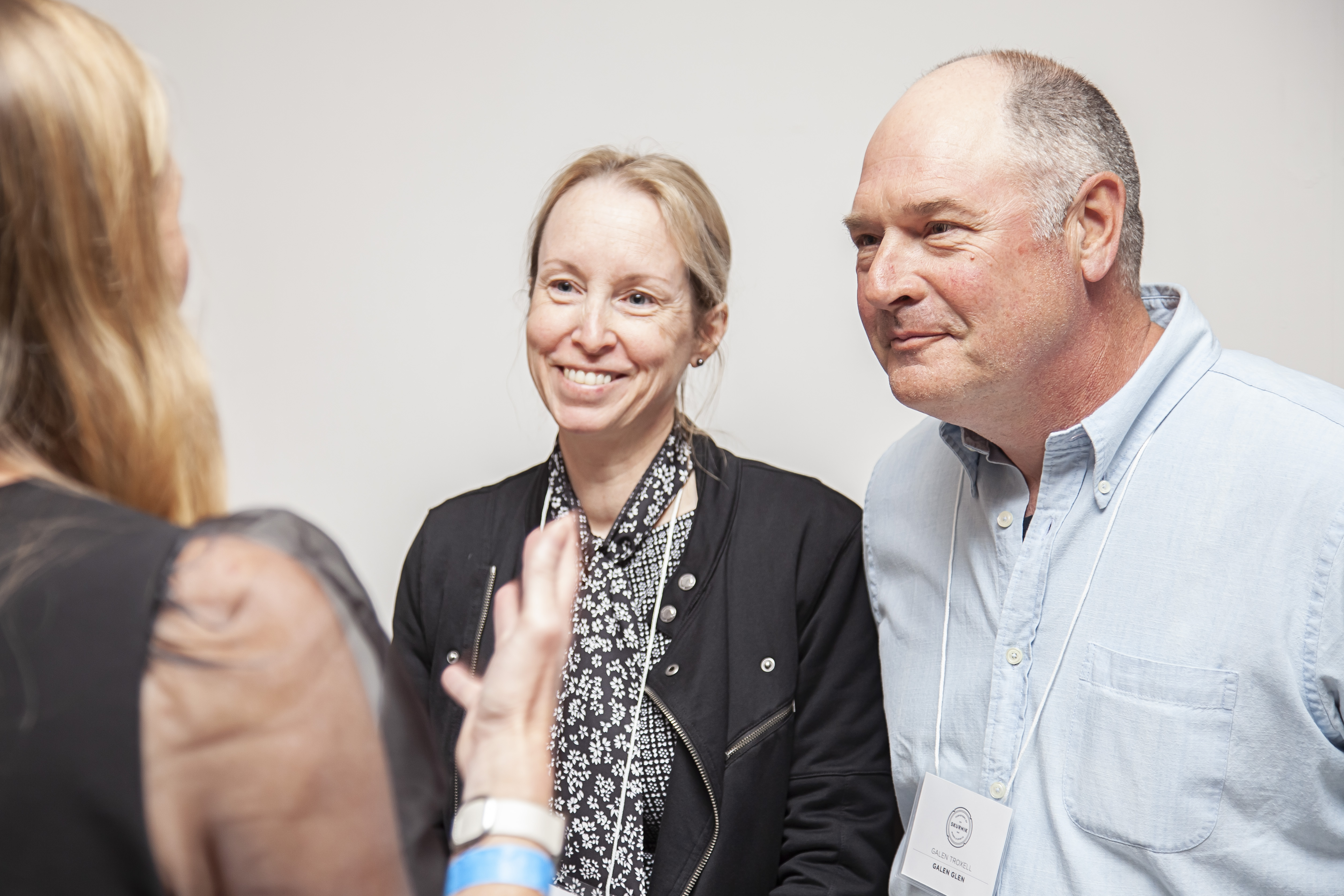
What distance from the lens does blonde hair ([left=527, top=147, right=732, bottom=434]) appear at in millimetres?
1772

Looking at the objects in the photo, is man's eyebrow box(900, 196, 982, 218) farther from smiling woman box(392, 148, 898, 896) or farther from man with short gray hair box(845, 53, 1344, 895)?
smiling woman box(392, 148, 898, 896)

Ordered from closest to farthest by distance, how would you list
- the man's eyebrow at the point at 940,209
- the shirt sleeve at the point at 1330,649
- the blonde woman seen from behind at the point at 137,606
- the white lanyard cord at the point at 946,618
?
the blonde woman seen from behind at the point at 137,606 < the shirt sleeve at the point at 1330,649 < the man's eyebrow at the point at 940,209 < the white lanyard cord at the point at 946,618

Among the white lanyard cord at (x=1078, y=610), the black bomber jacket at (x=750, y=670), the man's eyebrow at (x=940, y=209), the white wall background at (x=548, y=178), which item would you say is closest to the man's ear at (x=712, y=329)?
the black bomber jacket at (x=750, y=670)

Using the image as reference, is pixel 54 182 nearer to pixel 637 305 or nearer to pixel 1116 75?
pixel 637 305

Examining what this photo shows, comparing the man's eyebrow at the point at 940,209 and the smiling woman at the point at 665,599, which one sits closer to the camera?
the man's eyebrow at the point at 940,209

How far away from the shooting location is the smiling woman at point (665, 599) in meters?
1.61

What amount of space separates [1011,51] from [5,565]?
1.38m

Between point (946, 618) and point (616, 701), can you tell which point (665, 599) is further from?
point (946, 618)

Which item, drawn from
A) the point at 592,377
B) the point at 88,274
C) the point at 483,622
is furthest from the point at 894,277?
the point at 88,274

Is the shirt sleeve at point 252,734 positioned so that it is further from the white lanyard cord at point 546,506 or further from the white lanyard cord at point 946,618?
the white lanyard cord at point 546,506

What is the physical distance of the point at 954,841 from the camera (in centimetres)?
142

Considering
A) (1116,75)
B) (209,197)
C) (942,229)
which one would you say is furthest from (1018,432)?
(209,197)

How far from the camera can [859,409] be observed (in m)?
2.15

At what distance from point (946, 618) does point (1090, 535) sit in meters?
0.26
